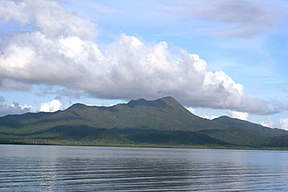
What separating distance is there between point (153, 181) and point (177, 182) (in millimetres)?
4575

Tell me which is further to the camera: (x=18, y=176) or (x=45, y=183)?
(x=18, y=176)

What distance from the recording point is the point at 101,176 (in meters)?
96.8

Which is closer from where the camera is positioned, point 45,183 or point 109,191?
point 109,191

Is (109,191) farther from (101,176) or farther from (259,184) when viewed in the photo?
(259,184)

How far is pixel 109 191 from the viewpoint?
7275 cm

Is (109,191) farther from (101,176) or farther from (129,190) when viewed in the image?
(101,176)

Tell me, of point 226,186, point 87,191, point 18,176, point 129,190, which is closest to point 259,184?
point 226,186

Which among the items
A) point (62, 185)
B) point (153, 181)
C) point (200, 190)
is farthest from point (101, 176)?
point (200, 190)

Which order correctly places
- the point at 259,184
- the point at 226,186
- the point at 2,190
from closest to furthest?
the point at 2,190 → the point at 226,186 → the point at 259,184

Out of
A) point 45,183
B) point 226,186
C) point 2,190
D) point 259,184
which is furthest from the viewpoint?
point 259,184

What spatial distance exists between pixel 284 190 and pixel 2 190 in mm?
46802

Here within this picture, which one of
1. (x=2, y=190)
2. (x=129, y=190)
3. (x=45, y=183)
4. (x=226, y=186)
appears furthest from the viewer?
(x=226, y=186)

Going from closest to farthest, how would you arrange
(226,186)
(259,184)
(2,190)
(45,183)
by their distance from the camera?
(2,190), (45,183), (226,186), (259,184)

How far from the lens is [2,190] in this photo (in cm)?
6944
